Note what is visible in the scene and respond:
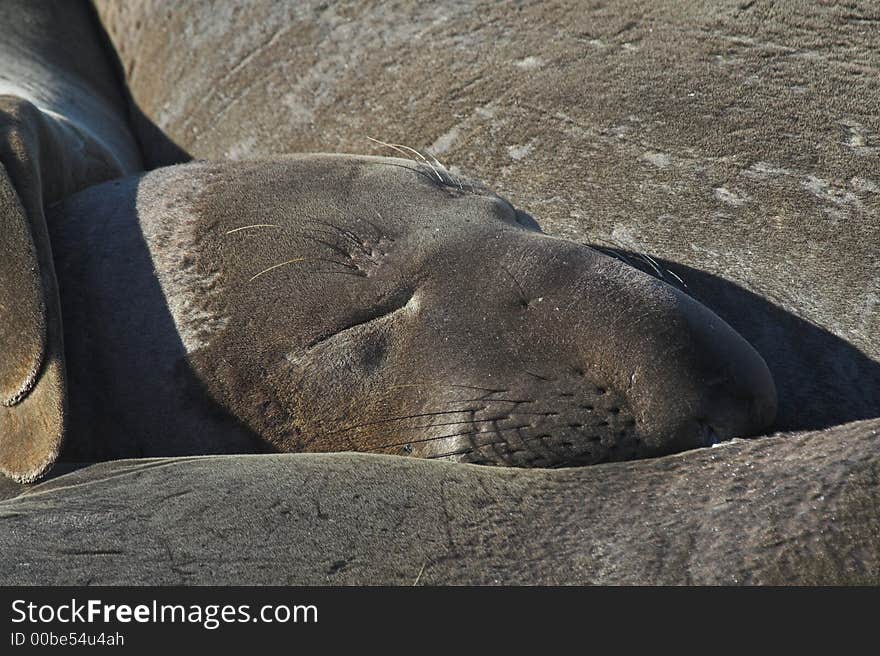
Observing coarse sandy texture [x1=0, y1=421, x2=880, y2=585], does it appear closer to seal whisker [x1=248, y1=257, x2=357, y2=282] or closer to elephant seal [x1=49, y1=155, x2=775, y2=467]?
elephant seal [x1=49, y1=155, x2=775, y2=467]

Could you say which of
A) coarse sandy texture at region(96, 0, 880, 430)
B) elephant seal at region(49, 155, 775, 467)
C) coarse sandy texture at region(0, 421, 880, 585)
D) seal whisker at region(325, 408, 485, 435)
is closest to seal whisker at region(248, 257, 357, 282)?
elephant seal at region(49, 155, 775, 467)

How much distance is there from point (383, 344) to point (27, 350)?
83cm

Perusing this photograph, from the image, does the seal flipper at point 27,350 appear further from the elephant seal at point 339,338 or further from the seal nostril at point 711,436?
the seal nostril at point 711,436

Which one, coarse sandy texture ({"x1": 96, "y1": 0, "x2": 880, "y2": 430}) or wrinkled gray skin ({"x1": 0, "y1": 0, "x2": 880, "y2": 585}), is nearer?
wrinkled gray skin ({"x1": 0, "y1": 0, "x2": 880, "y2": 585})

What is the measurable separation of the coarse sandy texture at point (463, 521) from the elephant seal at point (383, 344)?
160 mm

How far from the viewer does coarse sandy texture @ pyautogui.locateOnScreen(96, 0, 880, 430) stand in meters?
3.65

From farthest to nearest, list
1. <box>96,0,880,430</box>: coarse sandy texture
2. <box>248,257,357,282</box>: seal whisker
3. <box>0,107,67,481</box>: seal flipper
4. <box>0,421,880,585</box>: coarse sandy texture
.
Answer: <box>96,0,880,430</box>: coarse sandy texture, <box>248,257,357,282</box>: seal whisker, <box>0,107,67,481</box>: seal flipper, <box>0,421,880,585</box>: coarse sandy texture

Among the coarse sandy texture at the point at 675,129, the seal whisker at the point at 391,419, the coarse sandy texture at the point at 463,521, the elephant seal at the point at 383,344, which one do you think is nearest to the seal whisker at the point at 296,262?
the elephant seal at the point at 383,344

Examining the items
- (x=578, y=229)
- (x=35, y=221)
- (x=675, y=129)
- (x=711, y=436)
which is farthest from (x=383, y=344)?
(x=675, y=129)

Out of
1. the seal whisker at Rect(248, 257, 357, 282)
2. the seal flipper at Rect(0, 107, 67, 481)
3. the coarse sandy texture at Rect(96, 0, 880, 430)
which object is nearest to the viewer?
the seal flipper at Rect(0, 107, 67, 481)

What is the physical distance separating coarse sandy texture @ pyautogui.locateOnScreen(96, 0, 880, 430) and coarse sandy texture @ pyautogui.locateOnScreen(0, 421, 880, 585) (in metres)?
0.71

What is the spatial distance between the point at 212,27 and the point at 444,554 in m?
3.23

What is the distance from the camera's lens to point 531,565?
2.50m

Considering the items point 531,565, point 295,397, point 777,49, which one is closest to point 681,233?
point 777,49
